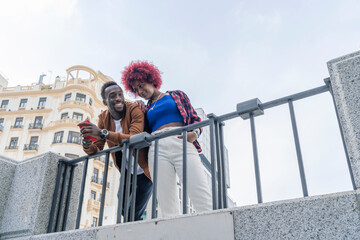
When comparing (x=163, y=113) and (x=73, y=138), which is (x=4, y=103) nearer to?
Answer: (x=73, y=138)

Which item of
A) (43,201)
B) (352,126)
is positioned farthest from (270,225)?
(43,201)

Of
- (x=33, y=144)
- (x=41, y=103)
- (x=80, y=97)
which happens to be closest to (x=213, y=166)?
(x=80, y=97)

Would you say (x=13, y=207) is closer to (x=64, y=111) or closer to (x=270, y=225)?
(x=270, y=225)

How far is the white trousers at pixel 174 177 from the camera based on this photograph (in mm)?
2396

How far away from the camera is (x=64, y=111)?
29.3 metres

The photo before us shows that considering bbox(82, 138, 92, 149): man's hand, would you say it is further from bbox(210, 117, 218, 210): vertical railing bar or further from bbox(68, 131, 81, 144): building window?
bbox(68, 131, 81, 144): building window

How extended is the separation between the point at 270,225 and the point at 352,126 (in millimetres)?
578

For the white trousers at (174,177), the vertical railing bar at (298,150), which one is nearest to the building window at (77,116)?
the white trousers at (174,177)

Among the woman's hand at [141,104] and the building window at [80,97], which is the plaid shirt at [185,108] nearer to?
the woman's hand at [141,104]

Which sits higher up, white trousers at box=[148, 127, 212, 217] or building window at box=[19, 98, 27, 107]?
building window at box=[19, 98, 27, 107]

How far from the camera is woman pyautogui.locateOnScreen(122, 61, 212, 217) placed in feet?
7.97

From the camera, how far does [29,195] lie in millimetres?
2912

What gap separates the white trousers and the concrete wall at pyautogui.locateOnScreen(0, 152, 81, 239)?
0.96 metres

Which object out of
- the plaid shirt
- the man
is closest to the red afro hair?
the man
